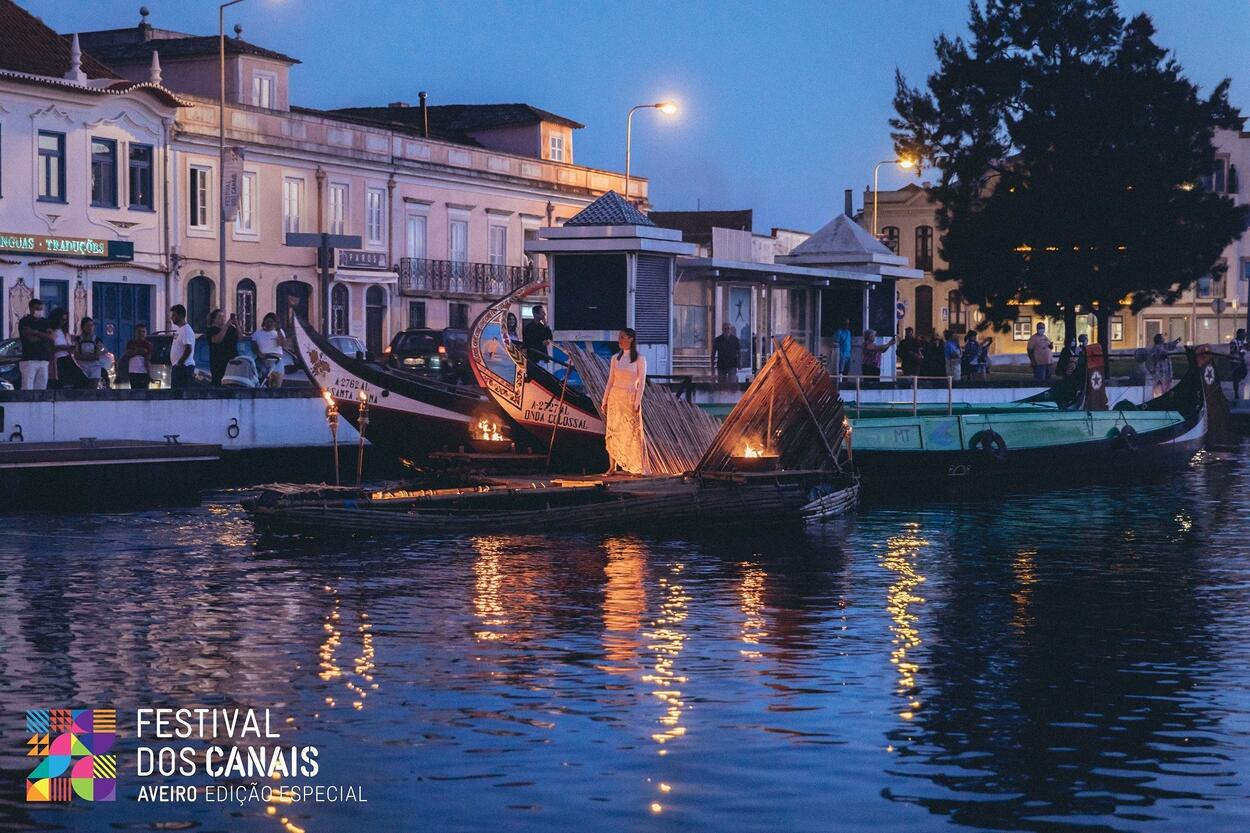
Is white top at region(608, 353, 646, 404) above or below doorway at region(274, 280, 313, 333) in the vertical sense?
below

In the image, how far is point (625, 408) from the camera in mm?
22938

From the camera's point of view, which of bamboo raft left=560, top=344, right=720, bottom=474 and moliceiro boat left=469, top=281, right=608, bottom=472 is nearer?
bamboo raft left=560, top=344, right=720, bottom=474

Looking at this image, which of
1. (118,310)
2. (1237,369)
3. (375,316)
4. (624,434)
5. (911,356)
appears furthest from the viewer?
(375,316)

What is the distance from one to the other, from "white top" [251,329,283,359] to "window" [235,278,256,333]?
2151cm

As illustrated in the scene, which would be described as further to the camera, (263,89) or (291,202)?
(263,89)

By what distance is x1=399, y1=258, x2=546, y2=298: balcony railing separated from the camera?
61.8m

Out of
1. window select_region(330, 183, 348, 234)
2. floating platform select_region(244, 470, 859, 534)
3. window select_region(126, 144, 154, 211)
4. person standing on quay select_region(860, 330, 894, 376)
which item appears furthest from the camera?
window select_region(330, 183, 348, 234)

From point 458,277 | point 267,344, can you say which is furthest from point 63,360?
point 458,277

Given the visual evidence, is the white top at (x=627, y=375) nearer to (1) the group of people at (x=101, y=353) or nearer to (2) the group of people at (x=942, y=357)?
(1) the group of people at (x=101, y=353)

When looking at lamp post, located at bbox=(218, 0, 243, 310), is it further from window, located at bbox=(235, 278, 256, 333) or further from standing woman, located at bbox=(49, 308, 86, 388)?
standing woman, located at bbox=(49, 308, 86, 388)

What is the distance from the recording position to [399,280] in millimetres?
61188

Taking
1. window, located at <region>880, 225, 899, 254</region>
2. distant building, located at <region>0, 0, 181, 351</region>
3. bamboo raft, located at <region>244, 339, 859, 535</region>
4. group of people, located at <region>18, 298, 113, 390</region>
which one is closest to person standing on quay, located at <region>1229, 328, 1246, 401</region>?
distant building, located at <region>0, 0, 181, 351</region>

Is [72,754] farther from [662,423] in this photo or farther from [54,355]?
[54,355]

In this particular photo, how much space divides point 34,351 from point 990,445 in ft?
47.5
